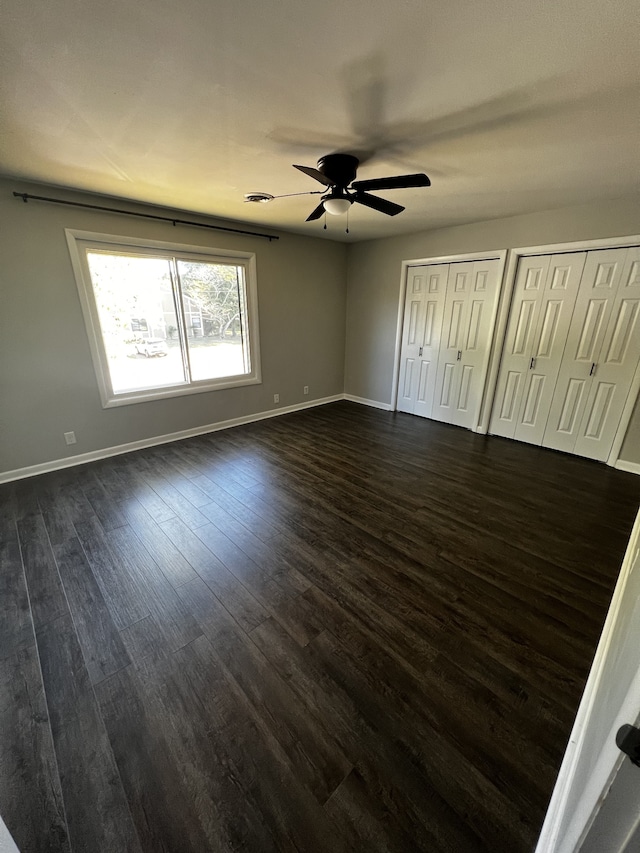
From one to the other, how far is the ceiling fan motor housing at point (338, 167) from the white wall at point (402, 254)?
8.05 ft

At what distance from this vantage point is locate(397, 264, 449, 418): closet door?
4570 millimetres

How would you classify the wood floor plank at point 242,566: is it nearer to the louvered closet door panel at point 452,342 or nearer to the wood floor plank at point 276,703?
the wood floor plank at point 276,703

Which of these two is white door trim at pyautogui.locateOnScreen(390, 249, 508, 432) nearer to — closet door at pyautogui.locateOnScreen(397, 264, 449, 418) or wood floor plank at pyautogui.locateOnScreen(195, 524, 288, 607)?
closet door at pyautogui.locateOnScreen(397, 264, 449, 418)

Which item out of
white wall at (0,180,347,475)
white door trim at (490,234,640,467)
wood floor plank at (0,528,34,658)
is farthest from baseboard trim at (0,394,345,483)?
white door trim at (490,234,640,467)

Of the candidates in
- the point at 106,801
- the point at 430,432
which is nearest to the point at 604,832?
the point at 106,801

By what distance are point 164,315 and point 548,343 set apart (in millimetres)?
4379

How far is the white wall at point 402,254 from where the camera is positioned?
3.21 m

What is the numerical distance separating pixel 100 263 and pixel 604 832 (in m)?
4.42

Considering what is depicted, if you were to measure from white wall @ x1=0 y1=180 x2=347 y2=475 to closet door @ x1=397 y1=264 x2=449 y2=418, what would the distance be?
5.78ft

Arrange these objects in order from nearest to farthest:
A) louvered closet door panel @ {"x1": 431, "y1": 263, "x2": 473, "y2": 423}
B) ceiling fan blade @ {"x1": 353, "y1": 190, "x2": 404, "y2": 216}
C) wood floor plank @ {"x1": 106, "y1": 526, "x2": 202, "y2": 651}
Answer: wood floor plank @ {"x1": 106, "y1": 526, "x2": 202, "y2": 651} → ceiling fan blade @ {"x1": 353, "y1": 190, "x2": 404, "y2": 216} → louvered closet door panel @ {"x1": 431, "y1": 263, "x2": 473, "y2": 423}

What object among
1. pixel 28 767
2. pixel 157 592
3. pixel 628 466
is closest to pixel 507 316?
pixel 628 466

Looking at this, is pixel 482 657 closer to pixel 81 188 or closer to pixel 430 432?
pixel 430 432

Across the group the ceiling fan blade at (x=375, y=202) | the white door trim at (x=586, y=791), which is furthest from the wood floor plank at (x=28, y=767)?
the ceiling fan blade at (x=375, y=202)

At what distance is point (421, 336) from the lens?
4.84 metres
